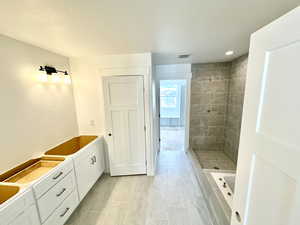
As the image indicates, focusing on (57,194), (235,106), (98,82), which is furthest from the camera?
(235,106)

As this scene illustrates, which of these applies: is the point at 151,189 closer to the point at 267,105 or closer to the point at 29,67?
the point at 267,105

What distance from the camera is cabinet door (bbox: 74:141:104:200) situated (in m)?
2.01

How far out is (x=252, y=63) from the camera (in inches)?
29.1

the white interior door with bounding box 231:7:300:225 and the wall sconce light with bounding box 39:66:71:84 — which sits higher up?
the wall sconce light with bounding box 39:66:71:84

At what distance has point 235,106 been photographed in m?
3.07

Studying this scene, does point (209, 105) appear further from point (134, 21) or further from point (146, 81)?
point (134, 21)

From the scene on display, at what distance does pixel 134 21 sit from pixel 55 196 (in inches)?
84.1

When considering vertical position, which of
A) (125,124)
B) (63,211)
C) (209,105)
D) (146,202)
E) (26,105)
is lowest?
(146,202)

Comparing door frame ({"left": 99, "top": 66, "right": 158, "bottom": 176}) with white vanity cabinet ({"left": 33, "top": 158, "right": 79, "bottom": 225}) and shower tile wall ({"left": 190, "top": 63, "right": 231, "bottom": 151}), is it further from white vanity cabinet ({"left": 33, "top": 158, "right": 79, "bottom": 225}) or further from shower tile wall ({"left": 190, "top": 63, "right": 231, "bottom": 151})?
shower tile wall ({"left": 190, "top": 63, "right": 231, "bottom": 151})

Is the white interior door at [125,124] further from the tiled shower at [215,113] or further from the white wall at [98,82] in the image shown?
the tiled shower at [215,113]

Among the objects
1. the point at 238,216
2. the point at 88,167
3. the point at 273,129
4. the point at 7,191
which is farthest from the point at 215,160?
the point at 7,191

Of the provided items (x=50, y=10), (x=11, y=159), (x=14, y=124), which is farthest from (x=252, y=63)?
(x=11, y=159)

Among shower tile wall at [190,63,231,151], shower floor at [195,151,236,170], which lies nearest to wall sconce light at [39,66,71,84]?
shower tile wall at [190,63,231,151]

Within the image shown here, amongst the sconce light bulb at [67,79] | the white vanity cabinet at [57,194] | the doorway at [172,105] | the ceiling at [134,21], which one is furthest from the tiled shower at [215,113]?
the sconce light bulb at [67,79]
